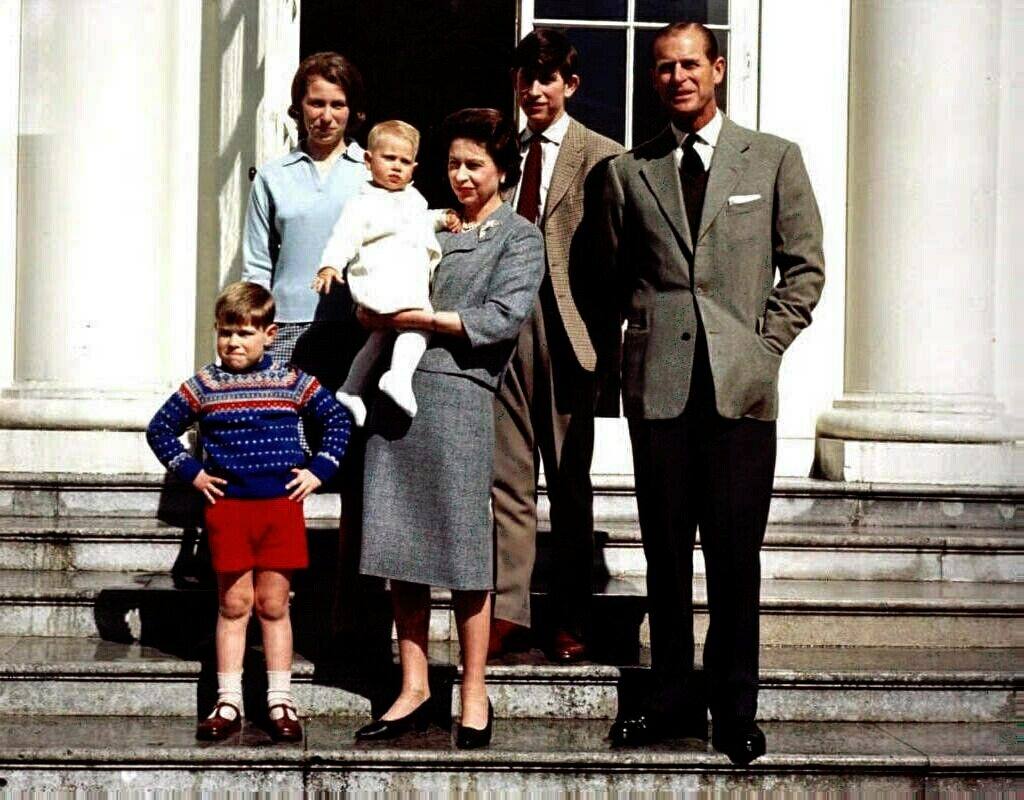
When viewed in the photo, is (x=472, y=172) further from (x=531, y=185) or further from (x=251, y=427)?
(x=251, y=427)

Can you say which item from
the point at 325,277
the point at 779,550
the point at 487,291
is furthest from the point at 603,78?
the point at 325,277

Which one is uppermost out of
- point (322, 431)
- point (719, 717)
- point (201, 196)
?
point (201, 196)

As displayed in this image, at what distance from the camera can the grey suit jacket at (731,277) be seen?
190 inches

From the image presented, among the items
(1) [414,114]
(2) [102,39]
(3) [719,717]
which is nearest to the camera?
(3) [719,717]

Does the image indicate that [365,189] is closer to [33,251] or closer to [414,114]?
[33,251]

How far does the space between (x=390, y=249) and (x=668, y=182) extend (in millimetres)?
818

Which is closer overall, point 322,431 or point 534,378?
point 322,431

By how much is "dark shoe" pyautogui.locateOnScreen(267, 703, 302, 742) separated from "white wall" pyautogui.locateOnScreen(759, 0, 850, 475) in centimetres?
320

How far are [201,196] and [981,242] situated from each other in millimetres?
3282

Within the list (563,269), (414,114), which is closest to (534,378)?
(563,269)

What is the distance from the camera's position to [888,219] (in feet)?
23.4

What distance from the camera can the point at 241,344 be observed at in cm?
489

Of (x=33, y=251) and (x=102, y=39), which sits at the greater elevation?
(x=102, y=39)

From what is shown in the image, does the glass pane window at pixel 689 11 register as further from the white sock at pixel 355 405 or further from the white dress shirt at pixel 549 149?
the white sock at pixel 355 405
